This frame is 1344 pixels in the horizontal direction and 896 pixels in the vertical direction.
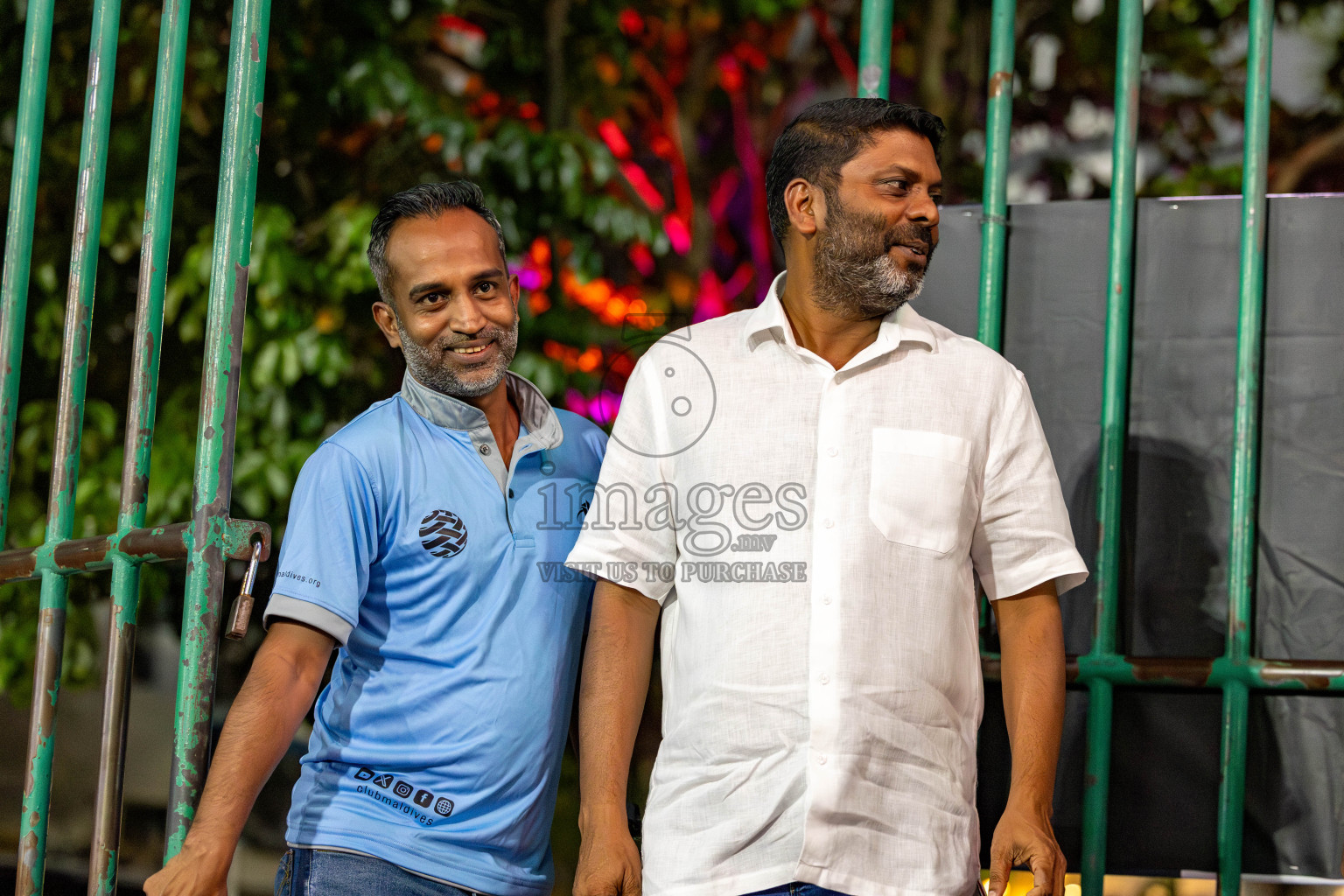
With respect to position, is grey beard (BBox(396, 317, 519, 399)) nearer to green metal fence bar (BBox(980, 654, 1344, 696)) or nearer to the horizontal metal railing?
the horizontal metal railing

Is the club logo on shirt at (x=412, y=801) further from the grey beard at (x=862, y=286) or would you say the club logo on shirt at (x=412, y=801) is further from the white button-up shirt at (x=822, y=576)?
the grey beard at (x=862, y=286)

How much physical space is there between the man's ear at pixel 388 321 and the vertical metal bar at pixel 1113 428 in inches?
45.5

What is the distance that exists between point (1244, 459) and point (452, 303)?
4.11ft

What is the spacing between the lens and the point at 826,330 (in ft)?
6.59

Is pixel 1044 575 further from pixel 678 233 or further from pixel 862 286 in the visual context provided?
pixel 678 233

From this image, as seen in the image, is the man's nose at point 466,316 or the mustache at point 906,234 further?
the man's nose at point 466,316

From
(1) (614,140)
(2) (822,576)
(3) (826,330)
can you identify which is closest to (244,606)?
(2) (822,576)

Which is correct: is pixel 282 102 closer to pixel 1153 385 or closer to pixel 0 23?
pixel 0 23

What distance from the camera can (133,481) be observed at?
6.88 ft

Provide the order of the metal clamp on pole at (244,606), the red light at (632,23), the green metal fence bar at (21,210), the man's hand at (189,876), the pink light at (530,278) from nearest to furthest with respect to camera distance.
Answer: the man's hand at (189,876) → the metal clamp on pole at (244,606) → the green metal fence bar at (21,210) → the pink light at (530,278) → the red light at (632,23)

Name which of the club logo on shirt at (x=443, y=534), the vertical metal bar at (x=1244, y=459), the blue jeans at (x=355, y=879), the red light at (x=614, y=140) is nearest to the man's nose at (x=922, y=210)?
the vertical metal bar at (x=1244, y=459)

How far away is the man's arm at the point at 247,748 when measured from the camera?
5.96 ft

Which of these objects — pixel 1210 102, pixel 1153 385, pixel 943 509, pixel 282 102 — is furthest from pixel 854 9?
pixel 943 509

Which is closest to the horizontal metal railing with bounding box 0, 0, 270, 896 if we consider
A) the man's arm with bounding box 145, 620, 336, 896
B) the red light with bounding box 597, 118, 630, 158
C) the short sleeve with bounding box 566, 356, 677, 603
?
the man's arm with bounding box 145, 620, 336, 896
